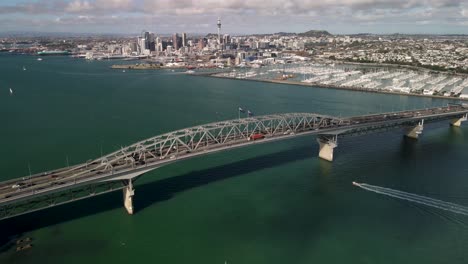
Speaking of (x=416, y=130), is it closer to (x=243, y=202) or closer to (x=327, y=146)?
(x=327, y=146)

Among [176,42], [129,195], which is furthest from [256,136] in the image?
[176,42]

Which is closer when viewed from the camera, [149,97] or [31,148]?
[31,148]

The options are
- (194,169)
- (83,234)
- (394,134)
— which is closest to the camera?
(83,234)

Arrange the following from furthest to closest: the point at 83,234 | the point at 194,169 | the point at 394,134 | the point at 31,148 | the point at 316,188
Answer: the point at 394,134 → the point at 31,148 → the point at 194,169 → the point at 316,188 → the point at 83,234

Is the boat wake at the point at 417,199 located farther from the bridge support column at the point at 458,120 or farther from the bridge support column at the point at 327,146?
the bridge support column at the point at 458,120

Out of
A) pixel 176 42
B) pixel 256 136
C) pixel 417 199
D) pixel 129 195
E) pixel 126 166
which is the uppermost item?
pixel 176 42

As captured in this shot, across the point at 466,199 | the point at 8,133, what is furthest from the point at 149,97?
the point at 466,199

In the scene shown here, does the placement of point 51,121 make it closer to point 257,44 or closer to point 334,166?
point 334,166
